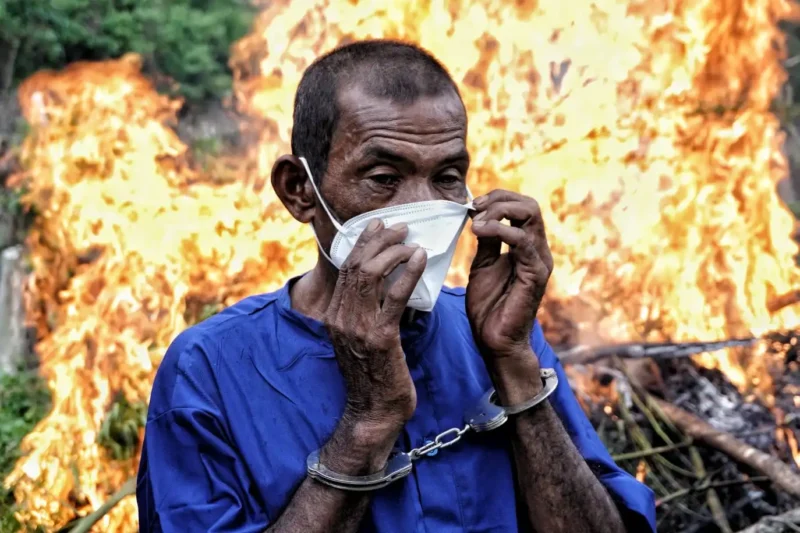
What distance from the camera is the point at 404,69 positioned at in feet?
7.84

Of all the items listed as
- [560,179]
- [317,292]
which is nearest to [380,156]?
[317,292]

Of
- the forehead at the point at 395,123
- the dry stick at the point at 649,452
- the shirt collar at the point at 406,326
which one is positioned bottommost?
the dry stick at the point at 649,452

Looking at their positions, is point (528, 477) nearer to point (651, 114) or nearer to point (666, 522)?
point (666, 522)

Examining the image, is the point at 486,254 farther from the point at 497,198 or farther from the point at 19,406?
the point at 19,406

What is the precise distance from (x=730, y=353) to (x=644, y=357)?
0.58 metres

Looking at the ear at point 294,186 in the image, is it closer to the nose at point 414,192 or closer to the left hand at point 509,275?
the nose at point 414,192

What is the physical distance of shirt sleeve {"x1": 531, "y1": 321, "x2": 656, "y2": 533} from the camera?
2525 millimetres

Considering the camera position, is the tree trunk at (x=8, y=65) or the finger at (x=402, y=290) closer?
the finger at (x=402, y=290)

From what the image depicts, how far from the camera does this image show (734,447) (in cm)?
485

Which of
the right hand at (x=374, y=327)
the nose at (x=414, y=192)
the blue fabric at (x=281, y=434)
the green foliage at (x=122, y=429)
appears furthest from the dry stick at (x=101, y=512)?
the nose at (x=414, y=192)

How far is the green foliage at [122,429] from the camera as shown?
536cm

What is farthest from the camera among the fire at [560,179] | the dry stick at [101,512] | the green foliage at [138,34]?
Result: the green foliage at [138,34]

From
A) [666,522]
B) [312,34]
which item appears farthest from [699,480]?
[312,34]

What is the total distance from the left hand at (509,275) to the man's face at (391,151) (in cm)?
15
